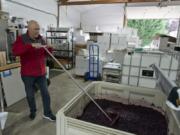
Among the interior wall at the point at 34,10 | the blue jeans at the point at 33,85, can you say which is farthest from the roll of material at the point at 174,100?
the interior wall at the point at 34,10

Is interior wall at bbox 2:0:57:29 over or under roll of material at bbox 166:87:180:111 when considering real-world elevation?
over

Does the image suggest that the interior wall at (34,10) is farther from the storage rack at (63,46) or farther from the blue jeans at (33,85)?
the blue jeans at (33,85)

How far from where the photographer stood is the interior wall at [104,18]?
9180 millimetres

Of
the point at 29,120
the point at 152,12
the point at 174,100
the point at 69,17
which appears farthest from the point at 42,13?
the point at 174,100

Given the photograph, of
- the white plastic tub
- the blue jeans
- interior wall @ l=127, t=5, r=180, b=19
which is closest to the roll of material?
the white plastic tub

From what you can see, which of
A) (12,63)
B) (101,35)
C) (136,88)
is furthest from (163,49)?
(101,35)

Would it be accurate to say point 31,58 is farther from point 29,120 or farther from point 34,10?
point 34,10

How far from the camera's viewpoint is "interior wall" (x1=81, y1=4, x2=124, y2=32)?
918cm

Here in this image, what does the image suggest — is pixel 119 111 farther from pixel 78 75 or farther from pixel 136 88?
pixel 78 75

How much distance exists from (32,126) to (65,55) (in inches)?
179

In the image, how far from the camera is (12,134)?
211 centimetres

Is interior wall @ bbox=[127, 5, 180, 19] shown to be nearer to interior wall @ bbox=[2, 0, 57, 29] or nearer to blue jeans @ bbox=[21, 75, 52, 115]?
interior wall @ bbox=[2, 0, 57, 29]

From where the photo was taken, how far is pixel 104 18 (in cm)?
963

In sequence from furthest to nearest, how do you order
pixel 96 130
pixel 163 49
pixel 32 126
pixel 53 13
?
pixel 53 13 < pixel 163 49 < pixel 32 126 < pixel 96 130
